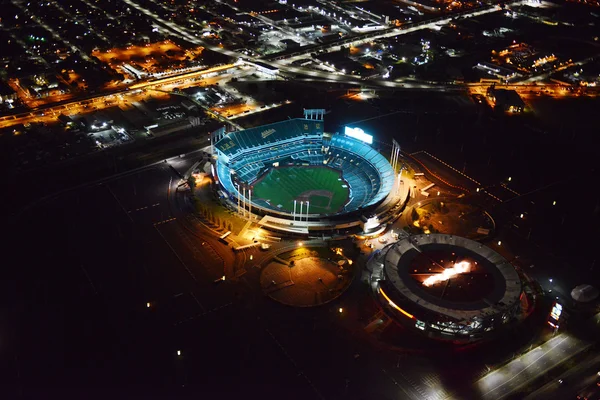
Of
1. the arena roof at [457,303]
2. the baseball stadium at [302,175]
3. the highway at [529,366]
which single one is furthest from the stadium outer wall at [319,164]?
the highway at [529,366]

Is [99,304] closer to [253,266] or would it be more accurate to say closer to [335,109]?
[253,266]

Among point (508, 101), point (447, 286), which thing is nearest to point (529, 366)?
point (447, 286)

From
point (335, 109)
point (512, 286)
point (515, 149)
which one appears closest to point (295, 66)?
point (335, 109)

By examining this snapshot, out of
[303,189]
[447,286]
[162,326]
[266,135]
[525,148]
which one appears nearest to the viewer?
[162,326]

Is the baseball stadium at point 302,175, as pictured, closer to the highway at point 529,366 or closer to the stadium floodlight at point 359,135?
the stadium floodlight at point 359,135

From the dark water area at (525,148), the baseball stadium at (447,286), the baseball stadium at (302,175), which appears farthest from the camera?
the dark water area at (525,148)

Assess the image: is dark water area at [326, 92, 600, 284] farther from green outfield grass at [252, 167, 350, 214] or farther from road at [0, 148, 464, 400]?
road at [0, 148, 464, 400]

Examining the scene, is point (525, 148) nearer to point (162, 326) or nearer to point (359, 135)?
point (359, 135)
